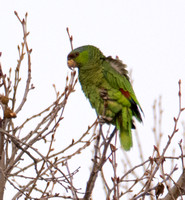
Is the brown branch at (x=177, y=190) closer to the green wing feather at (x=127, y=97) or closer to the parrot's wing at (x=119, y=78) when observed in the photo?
the green wing feather at (x=127, y=97)

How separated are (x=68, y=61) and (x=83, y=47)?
296mm

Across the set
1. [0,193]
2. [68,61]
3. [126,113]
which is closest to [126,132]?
[126,113]

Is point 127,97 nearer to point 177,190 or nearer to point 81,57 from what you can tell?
point 81,57

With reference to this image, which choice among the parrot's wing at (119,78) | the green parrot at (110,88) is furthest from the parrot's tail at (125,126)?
the parrot's wing at (119,78)

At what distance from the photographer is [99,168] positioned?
8.36ft

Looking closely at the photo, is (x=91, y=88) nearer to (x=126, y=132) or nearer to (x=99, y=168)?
(x=126, y=132)

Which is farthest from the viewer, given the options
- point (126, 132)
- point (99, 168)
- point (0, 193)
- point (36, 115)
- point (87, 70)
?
point (87, 70)

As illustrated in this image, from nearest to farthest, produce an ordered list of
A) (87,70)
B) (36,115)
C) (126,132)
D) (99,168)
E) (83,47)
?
Answer: (99,168) → (36,115) → (126,132) → (87,70) → (83,47)

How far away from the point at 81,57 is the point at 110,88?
646mm

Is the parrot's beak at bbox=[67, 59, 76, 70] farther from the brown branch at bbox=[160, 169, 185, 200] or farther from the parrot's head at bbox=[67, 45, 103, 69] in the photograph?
the brown branch at bbox=[160, 169, 185, 200]

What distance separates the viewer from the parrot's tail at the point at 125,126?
145 inches

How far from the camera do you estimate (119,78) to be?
158 inches

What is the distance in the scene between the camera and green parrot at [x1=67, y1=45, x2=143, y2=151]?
384cm

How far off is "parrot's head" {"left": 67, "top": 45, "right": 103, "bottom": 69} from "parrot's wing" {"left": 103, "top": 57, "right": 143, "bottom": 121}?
199mm
